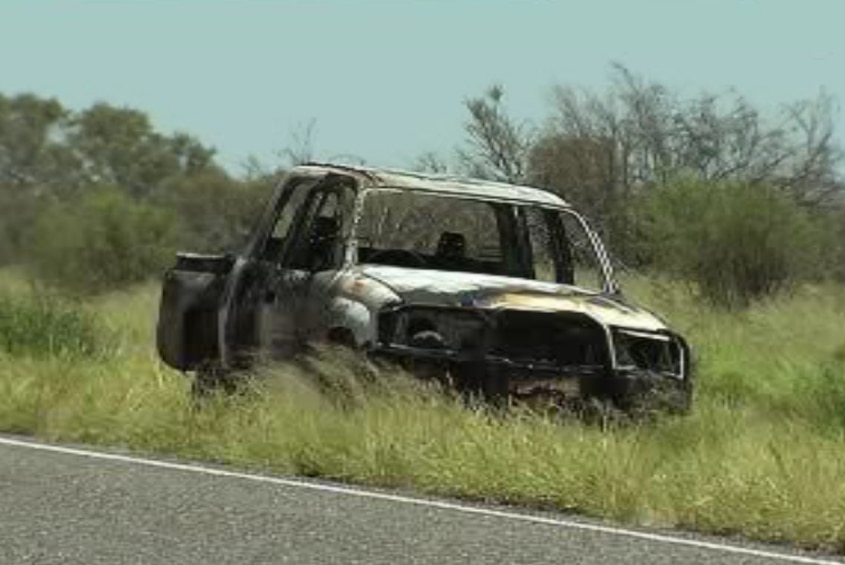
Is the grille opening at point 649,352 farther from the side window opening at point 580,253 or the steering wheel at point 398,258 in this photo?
the steering wheel at point 398,258

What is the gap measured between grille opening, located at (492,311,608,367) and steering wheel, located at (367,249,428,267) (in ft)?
5.68

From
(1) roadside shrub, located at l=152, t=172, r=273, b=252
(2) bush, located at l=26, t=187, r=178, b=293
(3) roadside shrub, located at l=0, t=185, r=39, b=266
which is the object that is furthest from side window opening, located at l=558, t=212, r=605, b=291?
(2) bush, located at l=26, t=187, r=178, b=293

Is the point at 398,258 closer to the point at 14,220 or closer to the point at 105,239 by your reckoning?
the point at 14,220

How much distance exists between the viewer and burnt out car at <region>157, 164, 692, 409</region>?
32.7ft

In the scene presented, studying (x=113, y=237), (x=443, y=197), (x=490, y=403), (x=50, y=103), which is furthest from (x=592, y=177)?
(x=50, y=103)

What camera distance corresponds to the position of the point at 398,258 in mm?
11703

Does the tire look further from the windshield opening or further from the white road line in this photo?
the windshield opening

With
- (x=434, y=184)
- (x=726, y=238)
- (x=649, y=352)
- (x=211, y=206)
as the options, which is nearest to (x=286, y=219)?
(x=434, y=184)

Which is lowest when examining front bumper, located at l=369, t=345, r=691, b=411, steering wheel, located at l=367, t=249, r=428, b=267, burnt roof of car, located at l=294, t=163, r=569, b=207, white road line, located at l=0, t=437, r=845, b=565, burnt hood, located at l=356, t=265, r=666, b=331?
white road line, located at l=0, t=437, r=845, b=565

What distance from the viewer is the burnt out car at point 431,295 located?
9.97m

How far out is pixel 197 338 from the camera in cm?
1198

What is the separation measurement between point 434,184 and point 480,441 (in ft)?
9.90

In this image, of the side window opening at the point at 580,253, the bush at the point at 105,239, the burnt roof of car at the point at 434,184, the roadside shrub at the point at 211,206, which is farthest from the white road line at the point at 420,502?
the bush at the point at 105,239

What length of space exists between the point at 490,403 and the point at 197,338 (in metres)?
2.99
